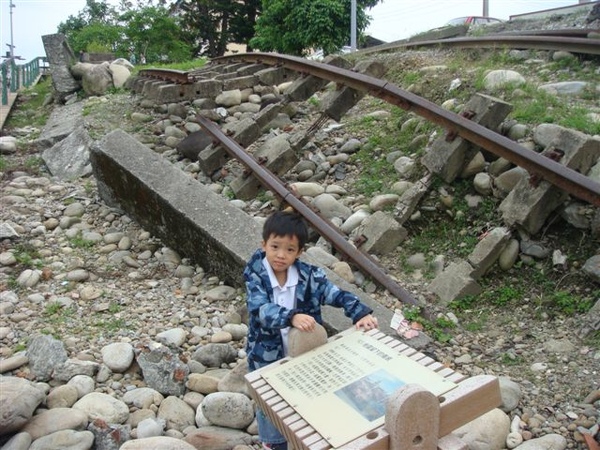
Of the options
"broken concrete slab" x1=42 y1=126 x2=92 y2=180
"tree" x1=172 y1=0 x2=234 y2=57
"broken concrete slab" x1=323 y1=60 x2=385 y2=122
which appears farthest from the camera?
"tree" x1=172 y1=0 x2=234 y2=57

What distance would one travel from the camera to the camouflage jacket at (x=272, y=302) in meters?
2.48

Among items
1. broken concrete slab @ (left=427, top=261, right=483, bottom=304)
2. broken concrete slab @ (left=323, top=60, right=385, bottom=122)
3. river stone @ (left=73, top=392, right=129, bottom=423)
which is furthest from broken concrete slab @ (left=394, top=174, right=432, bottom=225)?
river stone @ (left=73, top=392, right=129, bottom=423)

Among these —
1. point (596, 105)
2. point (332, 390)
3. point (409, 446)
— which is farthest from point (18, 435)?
point (596, 105)

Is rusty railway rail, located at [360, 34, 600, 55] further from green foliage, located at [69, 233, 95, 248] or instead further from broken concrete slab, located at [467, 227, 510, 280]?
green foliage, located at [69, 233, 95, 248]

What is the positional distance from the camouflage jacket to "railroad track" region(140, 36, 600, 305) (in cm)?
126

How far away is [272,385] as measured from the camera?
207cm

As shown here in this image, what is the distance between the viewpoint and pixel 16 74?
14672 mm

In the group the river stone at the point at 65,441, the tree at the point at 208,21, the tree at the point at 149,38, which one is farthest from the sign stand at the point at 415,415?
the tree at the point at 208,21

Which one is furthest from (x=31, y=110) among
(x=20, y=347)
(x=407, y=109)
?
(x=20, y=347)

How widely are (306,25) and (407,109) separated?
60.5ft

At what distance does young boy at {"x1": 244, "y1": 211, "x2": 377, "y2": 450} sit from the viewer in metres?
2.41

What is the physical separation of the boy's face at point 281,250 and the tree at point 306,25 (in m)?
20.6

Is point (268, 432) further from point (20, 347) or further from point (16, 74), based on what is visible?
point (16, 74)

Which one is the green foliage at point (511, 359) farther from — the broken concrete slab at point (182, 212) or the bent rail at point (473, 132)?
the bent rail at point (473, 132)
